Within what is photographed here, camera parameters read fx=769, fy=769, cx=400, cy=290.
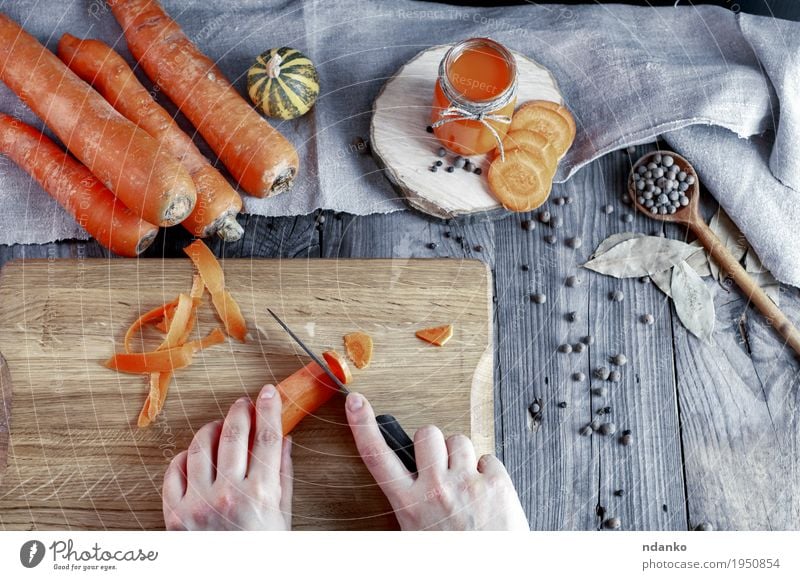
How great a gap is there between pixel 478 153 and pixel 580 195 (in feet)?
0.85

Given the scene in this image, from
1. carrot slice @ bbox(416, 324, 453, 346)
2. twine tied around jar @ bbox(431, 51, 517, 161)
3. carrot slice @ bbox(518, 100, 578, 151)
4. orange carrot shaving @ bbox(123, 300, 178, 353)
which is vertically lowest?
carrot slice @ bbox(416, 324, 453, 346)

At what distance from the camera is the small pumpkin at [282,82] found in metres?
1.49

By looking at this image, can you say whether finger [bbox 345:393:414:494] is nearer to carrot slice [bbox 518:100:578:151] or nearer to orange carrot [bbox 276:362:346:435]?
orange carrot [bbox 276:362:346:435]

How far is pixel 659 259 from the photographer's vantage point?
1586 millimetres

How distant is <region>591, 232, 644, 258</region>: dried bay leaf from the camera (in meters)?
1.59

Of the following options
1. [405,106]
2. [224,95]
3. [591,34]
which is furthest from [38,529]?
[591,34]

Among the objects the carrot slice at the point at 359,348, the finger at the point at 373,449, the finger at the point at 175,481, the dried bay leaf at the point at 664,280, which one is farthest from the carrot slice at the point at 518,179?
the finger at the point at 175,481

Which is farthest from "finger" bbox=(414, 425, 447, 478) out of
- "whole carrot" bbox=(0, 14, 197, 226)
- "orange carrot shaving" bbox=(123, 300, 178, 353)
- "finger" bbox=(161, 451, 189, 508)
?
"whole carrot" bbox=(0, 14, 197, 226)

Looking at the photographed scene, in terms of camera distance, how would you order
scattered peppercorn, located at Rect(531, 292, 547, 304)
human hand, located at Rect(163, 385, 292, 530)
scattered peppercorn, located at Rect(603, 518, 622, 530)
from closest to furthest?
human hand, located at Rect(163, 385, 292, 530), scattered peppercorn, located at Rect(603, 518, 622, 530), scattered peppercorn, located at Rect(531, 292, 547, 304)

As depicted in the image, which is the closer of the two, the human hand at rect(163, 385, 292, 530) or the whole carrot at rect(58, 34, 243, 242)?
the human hand at rect(163, 385, 292, 530)

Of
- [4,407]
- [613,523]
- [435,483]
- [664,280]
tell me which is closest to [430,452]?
[435,483]

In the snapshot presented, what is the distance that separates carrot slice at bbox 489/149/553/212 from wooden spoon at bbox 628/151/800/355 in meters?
0.24

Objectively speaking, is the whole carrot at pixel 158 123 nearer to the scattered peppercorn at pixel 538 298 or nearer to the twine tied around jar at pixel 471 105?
the twine tied around jar at pixel 471 105

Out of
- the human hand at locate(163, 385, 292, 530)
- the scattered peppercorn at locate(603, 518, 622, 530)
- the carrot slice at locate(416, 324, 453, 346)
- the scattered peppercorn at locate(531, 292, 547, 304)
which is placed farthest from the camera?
the scattered peppercorn at locate(531, 292, 547, 304)
